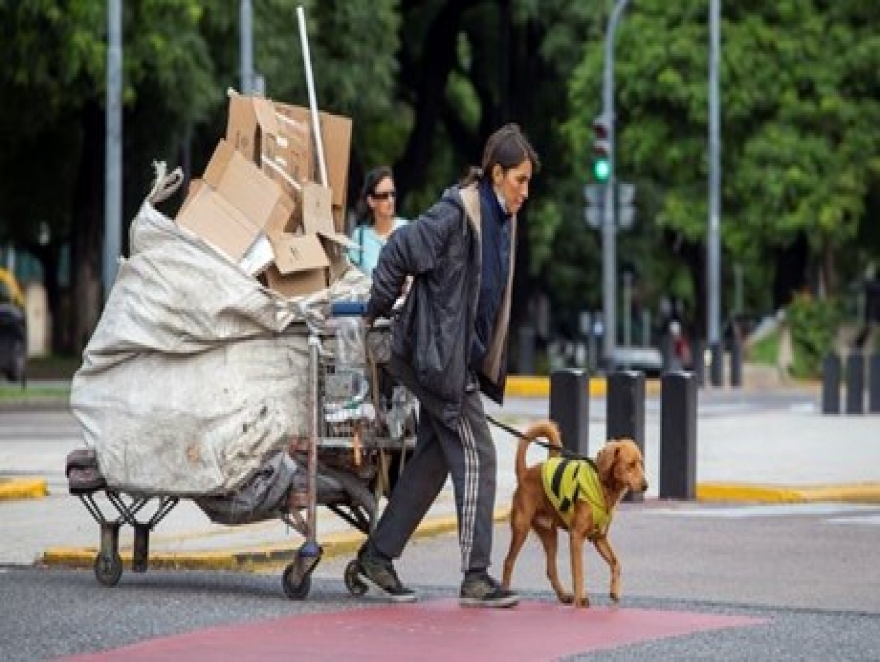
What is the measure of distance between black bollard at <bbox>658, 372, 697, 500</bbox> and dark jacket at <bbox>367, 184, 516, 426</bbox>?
727cm

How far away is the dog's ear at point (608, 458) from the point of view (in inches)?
508

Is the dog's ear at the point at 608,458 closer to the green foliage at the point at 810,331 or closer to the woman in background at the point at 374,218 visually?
the woman in background at the point at 374,218

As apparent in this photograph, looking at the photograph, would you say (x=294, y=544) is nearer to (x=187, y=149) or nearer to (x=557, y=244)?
(x=187, y=149)

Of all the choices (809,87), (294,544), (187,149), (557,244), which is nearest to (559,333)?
(557,244)

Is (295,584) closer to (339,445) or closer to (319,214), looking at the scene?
(339,445)

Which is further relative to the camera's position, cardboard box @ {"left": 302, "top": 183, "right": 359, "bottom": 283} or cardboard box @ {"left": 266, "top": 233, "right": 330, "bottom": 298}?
cardboard box @ {"left": 302, "top": 183, "right": 359, "bottom": 283}

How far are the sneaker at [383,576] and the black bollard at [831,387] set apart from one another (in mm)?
22980

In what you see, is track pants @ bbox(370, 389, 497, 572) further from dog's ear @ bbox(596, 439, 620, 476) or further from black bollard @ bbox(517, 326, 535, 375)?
black bollard @ bbox(517, 326, 535, 375)

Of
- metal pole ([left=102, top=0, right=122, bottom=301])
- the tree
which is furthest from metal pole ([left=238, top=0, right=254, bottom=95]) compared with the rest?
the tree

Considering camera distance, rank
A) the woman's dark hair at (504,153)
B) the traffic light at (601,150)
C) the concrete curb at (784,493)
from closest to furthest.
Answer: the woman's dark hair at (504,153) → the concrete curb at (784,493) → the traffic light at (601,150)

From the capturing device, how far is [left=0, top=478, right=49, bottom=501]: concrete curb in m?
19.0

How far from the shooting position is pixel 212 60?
155 ft

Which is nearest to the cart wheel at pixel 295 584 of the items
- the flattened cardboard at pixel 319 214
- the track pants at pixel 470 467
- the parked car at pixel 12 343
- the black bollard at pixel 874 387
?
the track pants at pixel 470 467

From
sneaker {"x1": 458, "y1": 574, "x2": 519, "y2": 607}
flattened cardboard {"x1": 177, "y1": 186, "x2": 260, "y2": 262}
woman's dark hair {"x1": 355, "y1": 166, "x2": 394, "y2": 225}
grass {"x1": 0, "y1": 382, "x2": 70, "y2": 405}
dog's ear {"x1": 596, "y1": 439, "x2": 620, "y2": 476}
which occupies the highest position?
woman's dark hair {"x1": 355, "y1": 166, "x2": 394, "y2": 225}
